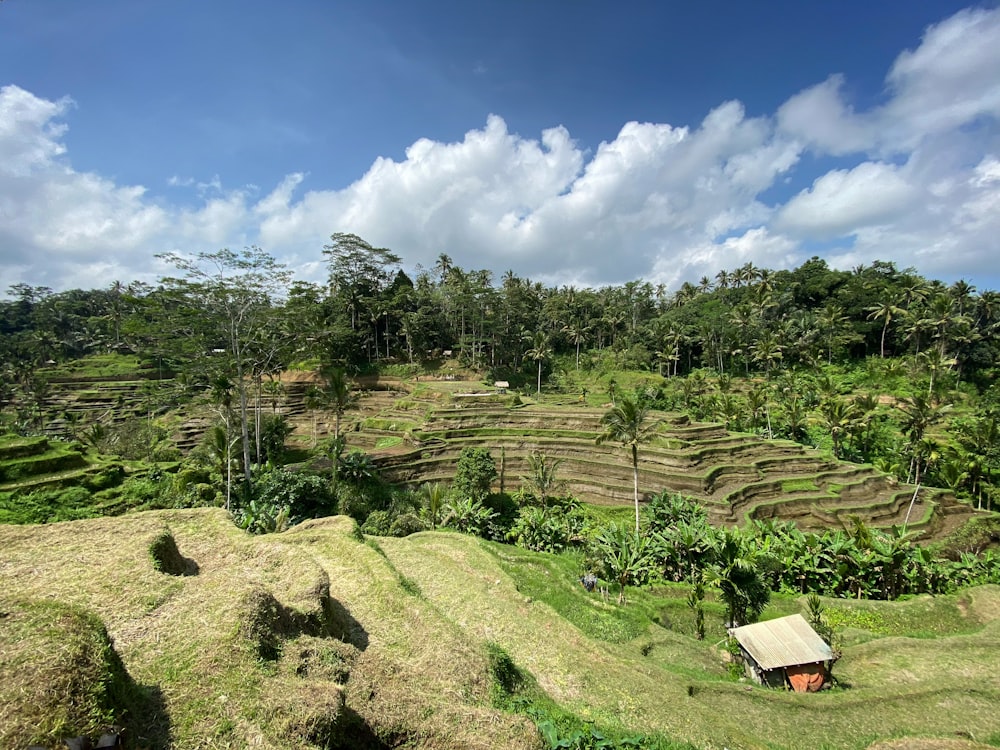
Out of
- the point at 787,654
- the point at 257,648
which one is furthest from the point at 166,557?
the point at 787,654

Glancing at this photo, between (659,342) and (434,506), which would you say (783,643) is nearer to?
(434,506)

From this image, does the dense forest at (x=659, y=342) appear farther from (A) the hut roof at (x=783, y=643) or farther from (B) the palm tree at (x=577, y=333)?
(A) the hut roof at (x=783, y=643)

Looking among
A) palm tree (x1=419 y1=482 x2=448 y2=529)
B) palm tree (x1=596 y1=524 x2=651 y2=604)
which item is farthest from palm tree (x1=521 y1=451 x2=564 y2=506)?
palm tree (x1=596 y1=524 x2=651 y2=604)

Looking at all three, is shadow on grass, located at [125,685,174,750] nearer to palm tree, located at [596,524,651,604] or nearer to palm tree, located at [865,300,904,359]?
palm tree, located at [596,524,651,604]

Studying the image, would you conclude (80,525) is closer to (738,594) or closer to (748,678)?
(748,678)

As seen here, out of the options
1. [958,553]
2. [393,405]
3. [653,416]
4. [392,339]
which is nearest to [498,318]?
[392,339]

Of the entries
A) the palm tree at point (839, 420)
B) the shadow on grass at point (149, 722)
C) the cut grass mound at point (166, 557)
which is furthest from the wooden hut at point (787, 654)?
the palm tree at point (839, 420)

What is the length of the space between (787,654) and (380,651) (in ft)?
33.9

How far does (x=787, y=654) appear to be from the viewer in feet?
37.3

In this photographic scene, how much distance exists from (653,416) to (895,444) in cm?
1988

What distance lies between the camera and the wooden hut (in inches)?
441

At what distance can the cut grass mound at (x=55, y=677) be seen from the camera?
355 cm

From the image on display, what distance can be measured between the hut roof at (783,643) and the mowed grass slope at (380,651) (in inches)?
46.3

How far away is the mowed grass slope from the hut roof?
118cm
